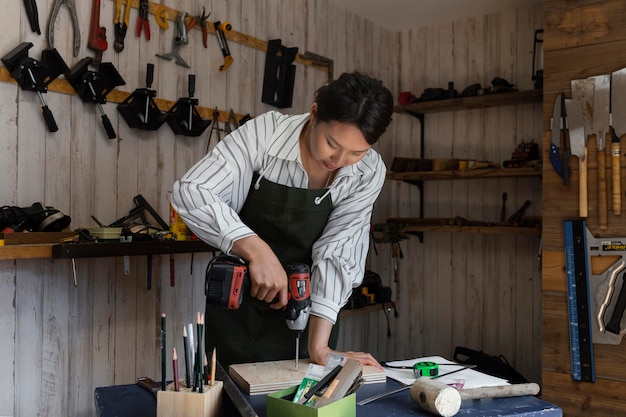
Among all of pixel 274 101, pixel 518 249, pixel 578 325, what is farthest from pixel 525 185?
pixel 274 101

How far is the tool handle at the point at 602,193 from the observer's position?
277cm

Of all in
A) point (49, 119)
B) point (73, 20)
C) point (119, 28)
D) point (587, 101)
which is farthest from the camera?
point (587, 101)

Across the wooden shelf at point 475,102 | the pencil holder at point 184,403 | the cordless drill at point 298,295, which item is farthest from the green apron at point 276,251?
the wooden shelf at point 475,102

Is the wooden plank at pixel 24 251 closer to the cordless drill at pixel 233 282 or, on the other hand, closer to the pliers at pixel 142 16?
the cordless drill at pixel 233 282

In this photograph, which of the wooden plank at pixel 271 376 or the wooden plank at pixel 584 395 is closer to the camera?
the wooden plank at pixel 271 376

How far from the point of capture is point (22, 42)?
90.4 inches

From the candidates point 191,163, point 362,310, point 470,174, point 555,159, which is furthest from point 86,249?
point 470,174

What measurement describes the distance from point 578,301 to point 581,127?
81 centimetres

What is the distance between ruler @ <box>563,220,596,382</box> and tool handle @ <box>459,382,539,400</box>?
159 centimetres

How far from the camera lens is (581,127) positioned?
283 cm

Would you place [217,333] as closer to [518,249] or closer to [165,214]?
[165,214]

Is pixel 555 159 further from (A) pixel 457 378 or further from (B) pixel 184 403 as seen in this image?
(B) pixel 184 403

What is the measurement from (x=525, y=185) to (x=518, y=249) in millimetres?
417

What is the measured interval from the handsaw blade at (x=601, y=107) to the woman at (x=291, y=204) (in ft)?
4.60
